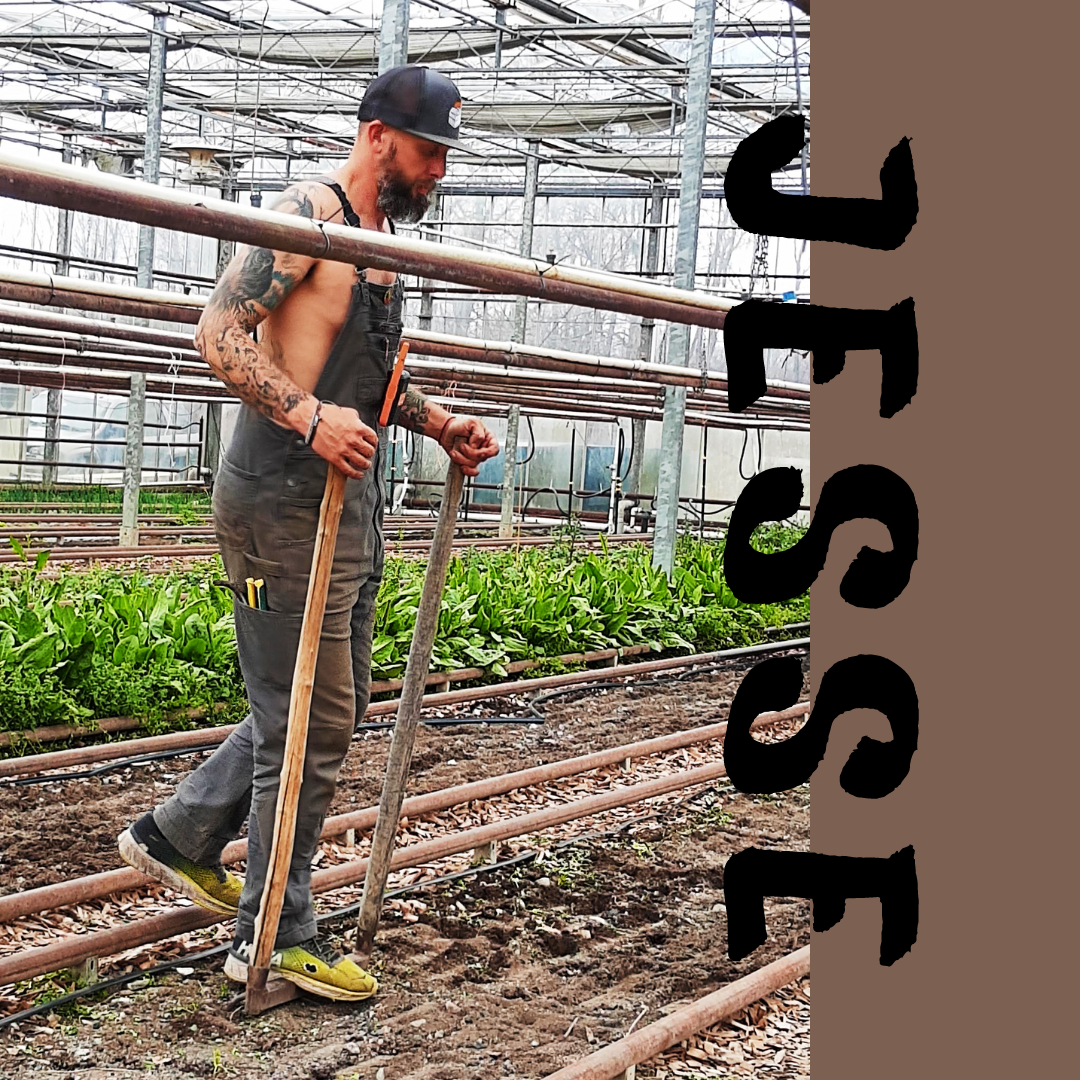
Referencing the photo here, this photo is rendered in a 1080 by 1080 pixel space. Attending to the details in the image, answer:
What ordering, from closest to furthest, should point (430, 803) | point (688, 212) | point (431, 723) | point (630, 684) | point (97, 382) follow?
point (430, 803) → point (431, 723) → point (630, 684) → point (688, 212) → point (97, 382)

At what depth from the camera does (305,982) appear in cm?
324

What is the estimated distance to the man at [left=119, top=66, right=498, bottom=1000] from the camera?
3068 millimetres

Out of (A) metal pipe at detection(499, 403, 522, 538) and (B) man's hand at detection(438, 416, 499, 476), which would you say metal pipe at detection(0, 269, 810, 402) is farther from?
(A) metal pipe at detection(499, 403, 522, 538)

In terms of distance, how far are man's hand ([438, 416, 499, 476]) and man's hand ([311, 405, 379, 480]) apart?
454 millimetres

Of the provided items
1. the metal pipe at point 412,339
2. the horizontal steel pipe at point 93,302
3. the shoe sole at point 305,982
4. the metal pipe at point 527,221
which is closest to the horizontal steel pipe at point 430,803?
the shoe sole at point 305,982

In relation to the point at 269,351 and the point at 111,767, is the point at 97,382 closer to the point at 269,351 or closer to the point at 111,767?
the point at 111,767

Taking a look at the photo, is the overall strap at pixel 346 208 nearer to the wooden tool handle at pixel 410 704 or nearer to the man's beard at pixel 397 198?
the man's beard at pixel 397 198

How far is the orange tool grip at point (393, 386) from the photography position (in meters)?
3.12

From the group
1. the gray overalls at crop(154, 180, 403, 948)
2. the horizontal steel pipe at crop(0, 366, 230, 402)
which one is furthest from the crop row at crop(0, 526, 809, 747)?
the gray overalls at crop(154, 180, 403, 948)

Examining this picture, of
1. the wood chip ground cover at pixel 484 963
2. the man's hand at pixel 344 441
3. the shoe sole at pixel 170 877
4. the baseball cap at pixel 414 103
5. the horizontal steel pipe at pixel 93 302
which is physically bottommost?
the wood chip ground cover at pixel 484 963

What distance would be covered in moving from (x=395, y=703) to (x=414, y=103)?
156 inches

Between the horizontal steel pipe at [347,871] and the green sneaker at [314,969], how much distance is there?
0.23m

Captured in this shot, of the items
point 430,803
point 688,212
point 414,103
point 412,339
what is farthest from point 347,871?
point 688,212

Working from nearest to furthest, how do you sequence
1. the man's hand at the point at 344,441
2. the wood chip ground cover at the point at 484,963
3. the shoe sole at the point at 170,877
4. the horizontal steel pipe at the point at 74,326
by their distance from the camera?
the man's hand at the point at 344,441
the wood chip ground cover at the point at 484,963
the shoe sole at the point at 170,877
the horizontal steel pipe at the point at 74,326
